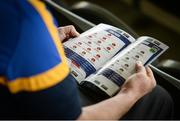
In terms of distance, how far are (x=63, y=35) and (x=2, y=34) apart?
0.51m

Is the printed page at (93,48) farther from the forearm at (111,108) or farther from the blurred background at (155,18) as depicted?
the blurred background at (155,18)

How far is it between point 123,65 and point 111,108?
0.21 meters

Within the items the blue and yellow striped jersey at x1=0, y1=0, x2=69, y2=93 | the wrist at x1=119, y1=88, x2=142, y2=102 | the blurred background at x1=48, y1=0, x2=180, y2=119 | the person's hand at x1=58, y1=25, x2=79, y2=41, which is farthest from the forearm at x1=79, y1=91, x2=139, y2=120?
the blurred background at x1=48, y1=0, x2=180, y2=119

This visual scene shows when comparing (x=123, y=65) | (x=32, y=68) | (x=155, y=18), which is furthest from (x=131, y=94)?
(x=155, y=18)

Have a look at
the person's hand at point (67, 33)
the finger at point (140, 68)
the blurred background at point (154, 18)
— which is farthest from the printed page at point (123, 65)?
the blurred background at point (154, 18)

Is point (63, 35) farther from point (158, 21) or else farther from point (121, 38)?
point (158, 21)

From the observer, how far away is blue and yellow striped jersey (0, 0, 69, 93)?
0.58 m

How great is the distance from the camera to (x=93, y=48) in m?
1.04

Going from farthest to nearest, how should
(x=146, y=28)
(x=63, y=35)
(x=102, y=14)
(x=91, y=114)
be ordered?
(x=146, y=28) → (x=102, y=14) → (x=63, y=35) → (x=91, y=114)

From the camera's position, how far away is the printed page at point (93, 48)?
994 mm

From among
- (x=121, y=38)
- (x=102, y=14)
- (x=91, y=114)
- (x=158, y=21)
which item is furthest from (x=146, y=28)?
(x=91, y=114)

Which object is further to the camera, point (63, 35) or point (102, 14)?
point (102, 14)

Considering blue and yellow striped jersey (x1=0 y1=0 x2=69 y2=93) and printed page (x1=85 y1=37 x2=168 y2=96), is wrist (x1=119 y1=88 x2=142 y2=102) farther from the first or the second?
blue and yellow striped jersey (x1=0 y1=0 x2=69 y2=93)

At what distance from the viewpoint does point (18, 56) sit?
58 centimetres
